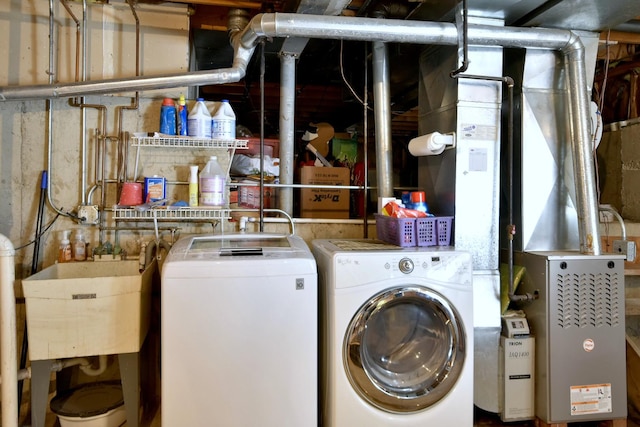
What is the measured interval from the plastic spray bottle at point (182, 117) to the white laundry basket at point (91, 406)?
145cm

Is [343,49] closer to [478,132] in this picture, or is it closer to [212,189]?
[478,132]

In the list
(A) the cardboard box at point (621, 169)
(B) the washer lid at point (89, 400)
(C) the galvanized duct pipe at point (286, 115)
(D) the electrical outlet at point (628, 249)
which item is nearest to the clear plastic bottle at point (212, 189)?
(C) the galvanized duct pipe at point (286, 115)

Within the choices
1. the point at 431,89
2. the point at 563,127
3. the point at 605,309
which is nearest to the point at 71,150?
the point at 431,89

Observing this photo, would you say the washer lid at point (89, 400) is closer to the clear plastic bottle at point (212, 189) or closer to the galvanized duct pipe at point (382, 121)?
the clear plastic bottle at point (212, 189)

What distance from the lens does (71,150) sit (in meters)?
2.34

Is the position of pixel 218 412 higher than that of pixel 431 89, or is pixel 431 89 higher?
pixel 431 89

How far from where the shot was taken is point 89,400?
210 cm

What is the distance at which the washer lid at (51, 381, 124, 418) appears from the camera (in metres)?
1.96

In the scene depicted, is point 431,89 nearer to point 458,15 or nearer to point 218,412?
point 458,15

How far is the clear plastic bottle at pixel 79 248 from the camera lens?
2264 mm

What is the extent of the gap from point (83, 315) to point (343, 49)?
244 centimetres

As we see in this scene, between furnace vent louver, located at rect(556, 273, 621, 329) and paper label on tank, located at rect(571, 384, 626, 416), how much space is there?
12.2 inches

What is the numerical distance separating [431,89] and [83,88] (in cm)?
196

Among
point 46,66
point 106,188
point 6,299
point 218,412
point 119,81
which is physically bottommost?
point 218,412
